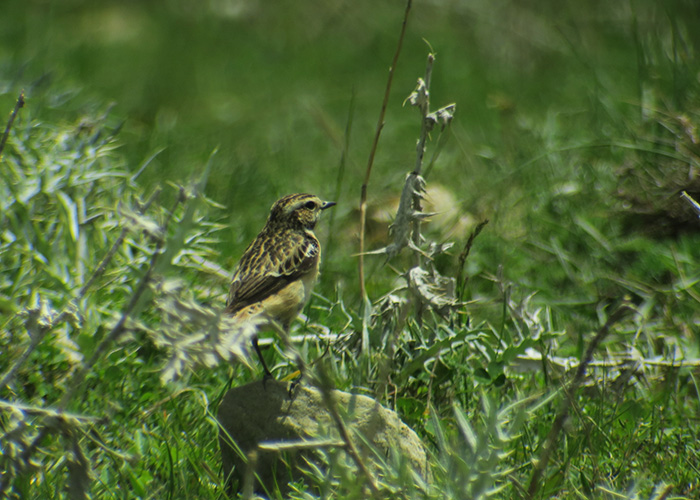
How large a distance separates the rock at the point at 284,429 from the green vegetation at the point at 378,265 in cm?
16

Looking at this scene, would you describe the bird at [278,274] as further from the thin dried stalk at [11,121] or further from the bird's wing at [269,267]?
the thin dried stalk at [11,121]

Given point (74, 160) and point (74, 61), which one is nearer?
point (74, 160)

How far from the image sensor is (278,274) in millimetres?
4559

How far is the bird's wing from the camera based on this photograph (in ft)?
14.6

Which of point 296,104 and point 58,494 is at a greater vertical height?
point 58,494

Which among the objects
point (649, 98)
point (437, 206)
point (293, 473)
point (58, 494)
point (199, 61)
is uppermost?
point (58, 494)

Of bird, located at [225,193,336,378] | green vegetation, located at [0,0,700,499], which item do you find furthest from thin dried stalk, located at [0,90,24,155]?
bird, located at [225,193,336,378]

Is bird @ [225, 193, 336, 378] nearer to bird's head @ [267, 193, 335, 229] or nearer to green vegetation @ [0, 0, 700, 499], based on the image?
bird's head @ [267, 193, 335, 229]

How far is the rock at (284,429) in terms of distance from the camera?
3611 mm

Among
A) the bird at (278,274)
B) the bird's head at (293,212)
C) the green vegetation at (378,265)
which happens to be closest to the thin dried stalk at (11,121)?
the green vegetation at (378,265)

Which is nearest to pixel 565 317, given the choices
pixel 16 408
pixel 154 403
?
pixel 154 403

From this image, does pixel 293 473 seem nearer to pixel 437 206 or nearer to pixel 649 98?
pixel 437 206

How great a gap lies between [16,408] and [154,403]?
5.55 ft

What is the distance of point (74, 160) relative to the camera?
6078mm
